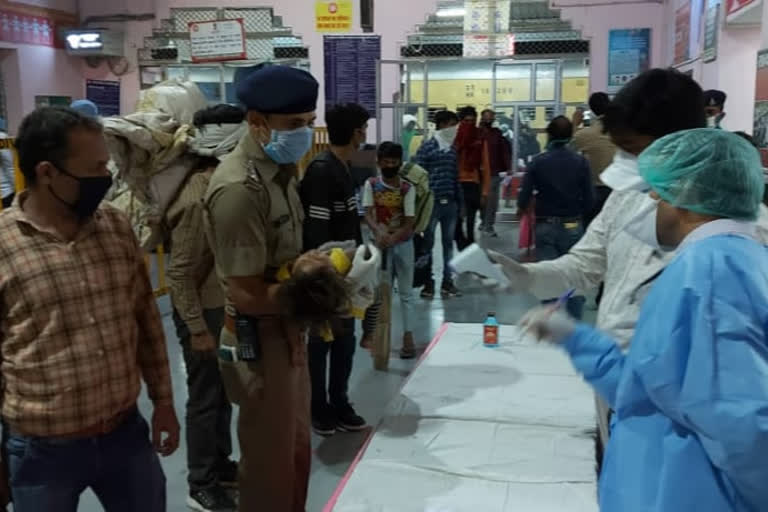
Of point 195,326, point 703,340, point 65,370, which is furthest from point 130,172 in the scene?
point 703,340

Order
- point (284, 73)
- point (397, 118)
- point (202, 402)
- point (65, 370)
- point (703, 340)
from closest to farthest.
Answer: point (703, 340)
point (65, 370)
point (284, 73)
point (202, 402)
point (397, 118)

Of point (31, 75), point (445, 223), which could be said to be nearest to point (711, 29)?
point (445, 223)

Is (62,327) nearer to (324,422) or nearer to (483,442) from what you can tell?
(483,442)

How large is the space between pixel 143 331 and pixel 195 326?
0.72m

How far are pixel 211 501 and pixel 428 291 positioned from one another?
12.1ft

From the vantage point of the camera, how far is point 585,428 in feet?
10.1

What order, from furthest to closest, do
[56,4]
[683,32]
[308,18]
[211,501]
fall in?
[56,4]
[308,18]
[683,32]
[211,501]

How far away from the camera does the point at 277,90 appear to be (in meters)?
1.97

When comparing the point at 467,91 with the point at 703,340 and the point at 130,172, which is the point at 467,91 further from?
the point at 703,340

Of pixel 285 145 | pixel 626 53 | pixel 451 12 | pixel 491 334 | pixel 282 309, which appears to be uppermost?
pixel 451 12

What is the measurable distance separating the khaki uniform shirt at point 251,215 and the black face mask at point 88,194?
35 cm

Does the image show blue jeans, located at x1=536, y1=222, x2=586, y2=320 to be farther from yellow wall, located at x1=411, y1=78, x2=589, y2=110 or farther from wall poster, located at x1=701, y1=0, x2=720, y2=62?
yellow wall, located at x1=411, y1=78, x2=589, y2=110

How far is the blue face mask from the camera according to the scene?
200 centimetres

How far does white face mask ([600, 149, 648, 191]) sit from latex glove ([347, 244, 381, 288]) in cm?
68
